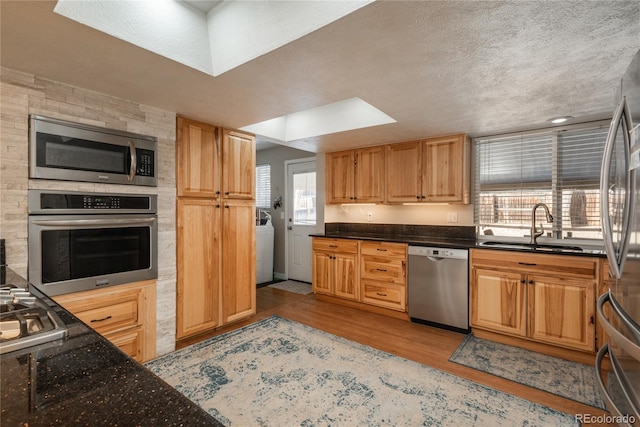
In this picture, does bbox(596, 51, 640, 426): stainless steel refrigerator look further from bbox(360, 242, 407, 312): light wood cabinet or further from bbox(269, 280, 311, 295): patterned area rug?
bbox(269, 280, 311, 295): patterned area rug

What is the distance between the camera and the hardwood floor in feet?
7.09

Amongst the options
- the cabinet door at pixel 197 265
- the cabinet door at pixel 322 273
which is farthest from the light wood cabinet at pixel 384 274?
the cabinet door at pixel 197 265

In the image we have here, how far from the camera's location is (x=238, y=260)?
11.0 feet

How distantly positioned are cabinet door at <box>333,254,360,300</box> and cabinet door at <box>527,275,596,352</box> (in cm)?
182

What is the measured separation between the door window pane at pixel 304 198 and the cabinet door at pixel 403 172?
152 centimetres

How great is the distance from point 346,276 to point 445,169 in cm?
175

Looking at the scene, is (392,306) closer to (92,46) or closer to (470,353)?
(470,353)

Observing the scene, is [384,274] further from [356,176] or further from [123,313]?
[123,313]

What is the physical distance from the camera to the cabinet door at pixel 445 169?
343 centimetres

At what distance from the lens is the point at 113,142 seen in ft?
7.69

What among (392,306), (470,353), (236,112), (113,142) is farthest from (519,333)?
(113,142)

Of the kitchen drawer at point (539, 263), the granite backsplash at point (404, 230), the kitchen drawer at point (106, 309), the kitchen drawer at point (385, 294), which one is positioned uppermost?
the granite backsplash at point (404, 230)

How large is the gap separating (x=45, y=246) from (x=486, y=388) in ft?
10.3

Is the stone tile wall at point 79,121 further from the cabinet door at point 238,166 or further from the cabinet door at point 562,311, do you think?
the cabinet door at point 562,311
